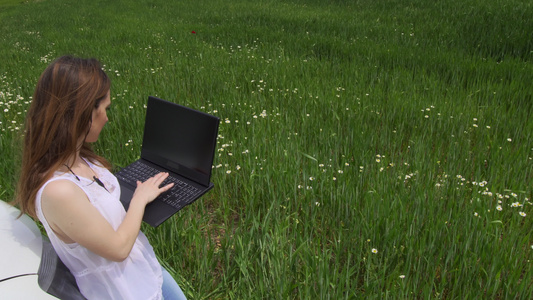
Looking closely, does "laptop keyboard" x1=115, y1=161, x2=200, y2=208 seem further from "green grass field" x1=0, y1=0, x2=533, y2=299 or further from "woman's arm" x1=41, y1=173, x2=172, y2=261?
"green grass field" x1=0, y1=0, x2=533, y2=299

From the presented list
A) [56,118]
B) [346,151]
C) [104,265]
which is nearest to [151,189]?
[104,265]

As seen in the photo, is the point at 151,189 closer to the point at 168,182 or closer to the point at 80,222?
the point at 168,182

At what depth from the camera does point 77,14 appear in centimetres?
1286

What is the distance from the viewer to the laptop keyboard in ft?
6.35

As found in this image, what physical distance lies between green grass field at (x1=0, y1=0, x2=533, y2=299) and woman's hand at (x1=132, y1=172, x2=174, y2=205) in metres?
0.70

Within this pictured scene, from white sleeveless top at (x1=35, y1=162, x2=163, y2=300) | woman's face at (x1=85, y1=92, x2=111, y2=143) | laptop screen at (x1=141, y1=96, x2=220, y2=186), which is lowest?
white sleeveless top at (x1=35, y1=162, x2=163, y2=300)

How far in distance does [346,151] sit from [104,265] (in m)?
2.21

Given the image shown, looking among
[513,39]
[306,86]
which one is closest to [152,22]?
[306,86]

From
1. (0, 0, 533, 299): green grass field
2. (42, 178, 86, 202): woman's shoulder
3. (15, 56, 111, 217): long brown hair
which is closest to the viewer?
(42, 178, 86, 202): woman's shoulder

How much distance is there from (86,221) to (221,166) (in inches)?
76.3

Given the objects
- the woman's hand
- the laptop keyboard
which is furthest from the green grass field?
the woman's hand

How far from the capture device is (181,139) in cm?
204

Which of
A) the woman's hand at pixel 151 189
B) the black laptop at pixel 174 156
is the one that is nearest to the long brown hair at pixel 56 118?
the woman's hand at pixel 151 189

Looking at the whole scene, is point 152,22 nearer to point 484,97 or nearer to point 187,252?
point 484,97
